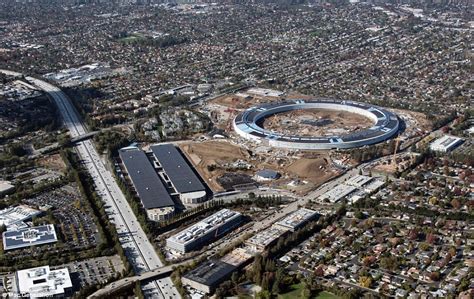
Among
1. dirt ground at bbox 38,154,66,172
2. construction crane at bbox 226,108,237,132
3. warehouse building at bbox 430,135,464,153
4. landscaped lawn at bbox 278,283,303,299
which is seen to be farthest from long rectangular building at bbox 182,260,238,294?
warehouse building at bbox 430,135,464,153

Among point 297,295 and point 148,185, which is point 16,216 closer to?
point 148,185

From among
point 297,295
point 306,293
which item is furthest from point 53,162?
point 306,293

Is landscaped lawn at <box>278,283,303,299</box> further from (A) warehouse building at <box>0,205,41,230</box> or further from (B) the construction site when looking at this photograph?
(A) warehouse building at <box>0,205,41,230</box>

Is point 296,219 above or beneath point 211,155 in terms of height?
above

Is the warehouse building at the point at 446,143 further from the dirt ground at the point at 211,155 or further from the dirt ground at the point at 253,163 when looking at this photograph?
the dirt ground at the point at 211,155

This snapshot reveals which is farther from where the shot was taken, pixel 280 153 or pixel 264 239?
pixel 280 153

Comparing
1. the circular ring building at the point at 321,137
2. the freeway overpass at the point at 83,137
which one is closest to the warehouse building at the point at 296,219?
the circular ring building at the point at 321,137

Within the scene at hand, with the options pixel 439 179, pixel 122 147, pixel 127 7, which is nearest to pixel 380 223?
pixel 439 179
